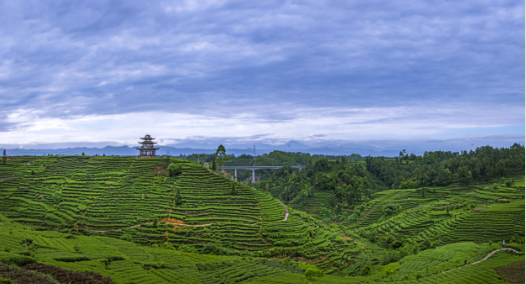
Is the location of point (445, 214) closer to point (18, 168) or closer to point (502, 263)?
point (502, 263)

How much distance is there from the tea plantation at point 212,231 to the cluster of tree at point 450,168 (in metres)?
12.2

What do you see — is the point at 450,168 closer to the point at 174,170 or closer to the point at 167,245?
the point at 174,170

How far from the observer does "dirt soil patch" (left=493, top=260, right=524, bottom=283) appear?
2697 cm

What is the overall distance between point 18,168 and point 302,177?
241 feet

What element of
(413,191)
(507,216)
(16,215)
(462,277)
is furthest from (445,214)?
(16,215)

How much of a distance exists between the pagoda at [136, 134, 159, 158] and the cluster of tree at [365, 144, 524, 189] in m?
73.4

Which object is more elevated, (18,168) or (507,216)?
(18,168)

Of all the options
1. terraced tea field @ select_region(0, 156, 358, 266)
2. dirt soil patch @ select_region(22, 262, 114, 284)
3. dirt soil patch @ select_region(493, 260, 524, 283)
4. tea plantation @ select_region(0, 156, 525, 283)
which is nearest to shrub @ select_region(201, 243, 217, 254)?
tea plantation @ select_region(0, 156, 525, 283)

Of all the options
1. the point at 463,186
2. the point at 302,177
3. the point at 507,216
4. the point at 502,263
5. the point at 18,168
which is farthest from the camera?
the point at 302,177

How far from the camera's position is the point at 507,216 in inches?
2068

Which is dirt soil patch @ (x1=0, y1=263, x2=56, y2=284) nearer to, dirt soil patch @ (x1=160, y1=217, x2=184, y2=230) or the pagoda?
dirt soil patch @ (x1=160, y1=217, x2=184, y2=230)

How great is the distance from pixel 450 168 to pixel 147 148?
91192 millimetres

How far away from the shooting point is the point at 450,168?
323 feet

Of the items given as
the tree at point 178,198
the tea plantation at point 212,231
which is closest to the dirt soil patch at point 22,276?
the tea plantation at point 212,231
